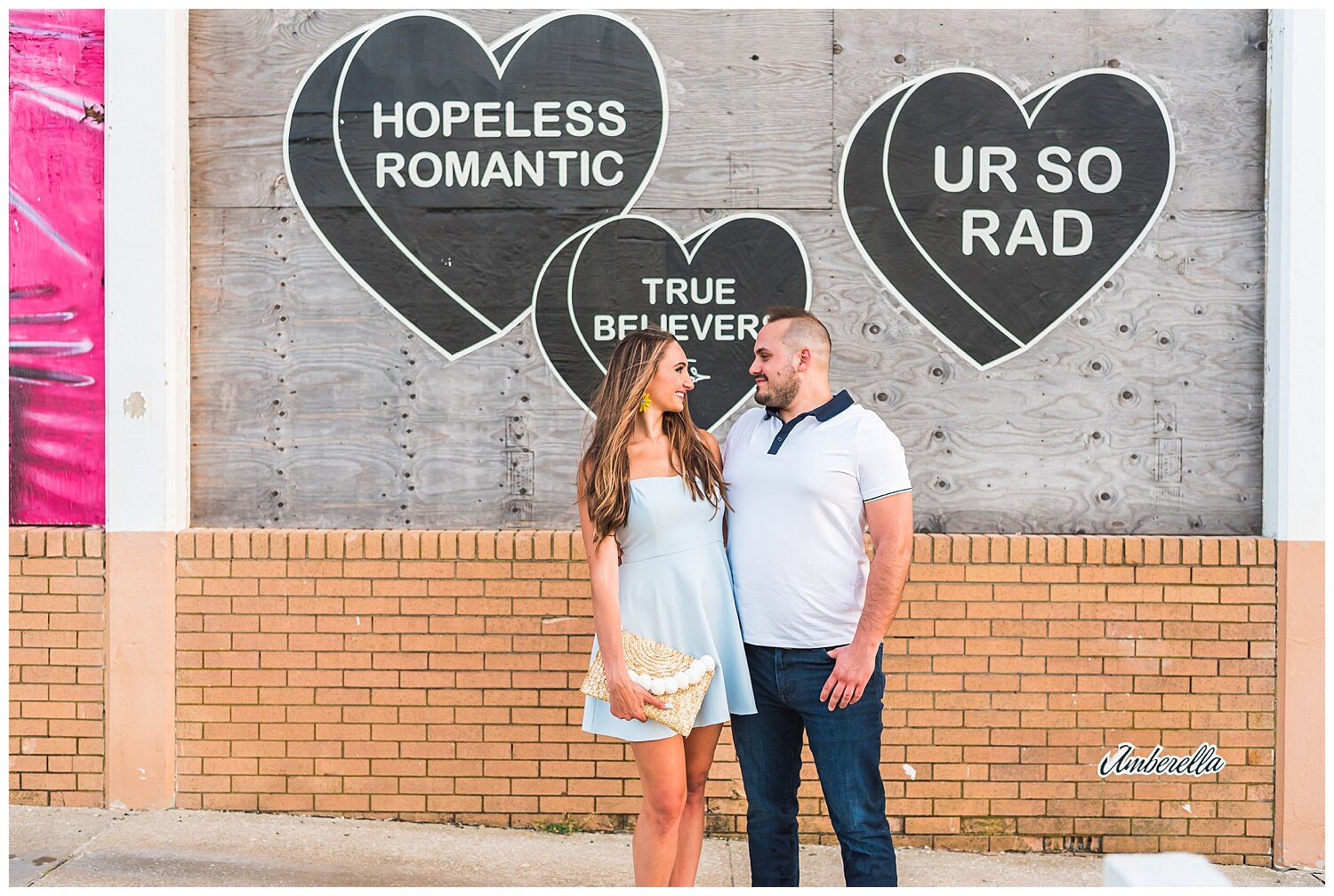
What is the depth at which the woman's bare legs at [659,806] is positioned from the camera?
313cm

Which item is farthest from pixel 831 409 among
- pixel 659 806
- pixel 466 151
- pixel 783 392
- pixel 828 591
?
pixel 466 151

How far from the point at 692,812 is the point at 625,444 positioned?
3.75ft

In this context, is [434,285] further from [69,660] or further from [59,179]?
[69,660]

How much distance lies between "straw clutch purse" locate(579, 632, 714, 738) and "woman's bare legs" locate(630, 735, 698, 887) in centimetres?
9

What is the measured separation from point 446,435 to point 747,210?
161 cm

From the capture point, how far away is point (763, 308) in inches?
179

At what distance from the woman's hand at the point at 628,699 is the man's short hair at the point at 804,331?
114 centimetres

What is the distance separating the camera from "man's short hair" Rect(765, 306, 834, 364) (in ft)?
11.0

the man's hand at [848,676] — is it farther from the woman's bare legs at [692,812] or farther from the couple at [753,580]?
the woman's bare legs at [692,812]

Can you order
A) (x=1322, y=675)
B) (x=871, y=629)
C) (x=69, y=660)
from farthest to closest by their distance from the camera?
(x=69, y=660), (x=1322, y=675), (x=871, y=629)

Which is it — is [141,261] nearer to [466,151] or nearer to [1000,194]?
[466,151]

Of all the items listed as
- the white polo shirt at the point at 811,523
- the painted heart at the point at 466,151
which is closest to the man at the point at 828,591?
the white polo shirt at the point at 811,523

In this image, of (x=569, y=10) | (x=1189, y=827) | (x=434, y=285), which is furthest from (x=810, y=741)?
(x=569, y=10)

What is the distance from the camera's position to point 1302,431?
171 inches
